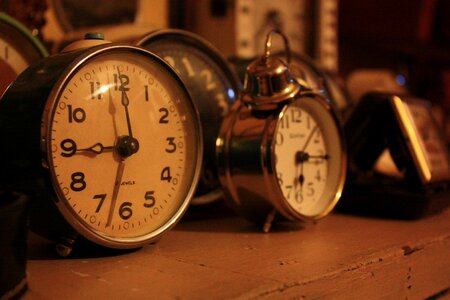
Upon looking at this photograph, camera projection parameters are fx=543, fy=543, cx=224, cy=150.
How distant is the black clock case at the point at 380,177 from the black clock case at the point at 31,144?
2.20 ft

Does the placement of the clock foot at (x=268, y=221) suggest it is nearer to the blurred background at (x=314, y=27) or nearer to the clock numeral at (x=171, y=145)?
the clock numeral at (x=171, y=145)

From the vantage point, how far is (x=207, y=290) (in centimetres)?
65

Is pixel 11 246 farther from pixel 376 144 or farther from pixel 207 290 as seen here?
pixel 376 144

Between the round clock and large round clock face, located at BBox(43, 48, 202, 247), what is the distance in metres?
0.23

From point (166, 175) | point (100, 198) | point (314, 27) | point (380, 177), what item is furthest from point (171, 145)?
point (314, 27)

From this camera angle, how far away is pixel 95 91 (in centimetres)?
79

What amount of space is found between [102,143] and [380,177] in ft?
2.34

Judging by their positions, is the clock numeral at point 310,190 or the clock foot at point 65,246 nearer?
the clock foot at point 65,246

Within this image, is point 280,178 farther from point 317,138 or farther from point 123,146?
point 123,146

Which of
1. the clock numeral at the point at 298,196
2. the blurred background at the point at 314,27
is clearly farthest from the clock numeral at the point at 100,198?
the blurred background at the point at 314,27

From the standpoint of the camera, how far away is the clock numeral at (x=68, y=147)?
0.74 m

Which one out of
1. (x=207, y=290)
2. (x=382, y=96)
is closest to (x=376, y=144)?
(x=382, y=96)

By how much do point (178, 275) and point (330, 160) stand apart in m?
0.51

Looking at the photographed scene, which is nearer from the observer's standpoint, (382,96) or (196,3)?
(382,96)
